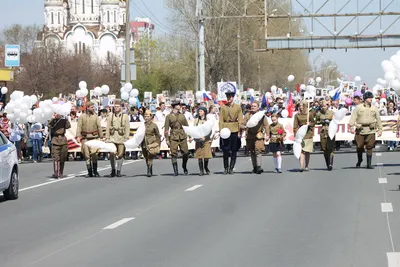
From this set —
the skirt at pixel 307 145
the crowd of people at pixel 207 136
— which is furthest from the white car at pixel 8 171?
the skirt at pixel 307 145

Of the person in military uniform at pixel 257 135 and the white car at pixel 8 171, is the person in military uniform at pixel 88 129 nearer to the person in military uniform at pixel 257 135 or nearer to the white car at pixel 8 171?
the person in military uniform at pixel 257 135

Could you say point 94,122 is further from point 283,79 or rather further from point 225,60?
point 283,79

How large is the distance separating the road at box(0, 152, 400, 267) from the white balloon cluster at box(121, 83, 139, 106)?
58.6 feet

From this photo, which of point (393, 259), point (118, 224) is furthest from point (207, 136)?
point (393, 259)

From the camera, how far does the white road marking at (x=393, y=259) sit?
32.1 feet

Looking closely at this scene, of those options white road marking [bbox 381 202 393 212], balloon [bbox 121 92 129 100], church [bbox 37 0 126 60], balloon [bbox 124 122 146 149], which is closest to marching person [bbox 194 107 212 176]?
balloon [bbox 124 122 146 149]

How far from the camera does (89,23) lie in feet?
639

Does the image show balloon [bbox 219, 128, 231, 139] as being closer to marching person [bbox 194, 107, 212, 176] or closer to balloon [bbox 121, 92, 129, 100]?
marching person [bbox 194, 107, 212, 176]

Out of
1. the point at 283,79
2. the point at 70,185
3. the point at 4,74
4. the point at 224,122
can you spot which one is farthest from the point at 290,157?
the point at 283,79

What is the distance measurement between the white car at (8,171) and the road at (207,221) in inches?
12.2

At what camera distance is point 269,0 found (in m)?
79.0

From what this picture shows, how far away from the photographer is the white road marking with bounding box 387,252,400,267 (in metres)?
9.78

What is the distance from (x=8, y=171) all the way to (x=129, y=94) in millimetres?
24695

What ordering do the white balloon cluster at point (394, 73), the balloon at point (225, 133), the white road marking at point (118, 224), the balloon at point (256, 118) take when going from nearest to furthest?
the white road marking at point (118, 224) < the white balloon cluster at point (394, 73) < the balloon at point (225, 133) < the balloon at point (256, 118)
